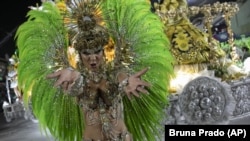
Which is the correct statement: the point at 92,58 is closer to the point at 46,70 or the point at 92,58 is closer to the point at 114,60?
the point at 114,60

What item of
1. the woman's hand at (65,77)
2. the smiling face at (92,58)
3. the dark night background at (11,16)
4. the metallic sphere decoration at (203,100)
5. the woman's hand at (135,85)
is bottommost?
the metallic sphere decoration at (203,100)

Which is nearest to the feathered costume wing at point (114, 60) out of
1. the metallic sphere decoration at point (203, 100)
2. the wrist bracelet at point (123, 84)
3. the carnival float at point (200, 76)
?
the wrist bracelet at point (123, 84)

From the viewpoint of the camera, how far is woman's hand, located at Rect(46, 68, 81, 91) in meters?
1.63

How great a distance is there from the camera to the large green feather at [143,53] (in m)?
1.88

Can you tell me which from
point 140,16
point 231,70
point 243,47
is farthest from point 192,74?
point 243,47

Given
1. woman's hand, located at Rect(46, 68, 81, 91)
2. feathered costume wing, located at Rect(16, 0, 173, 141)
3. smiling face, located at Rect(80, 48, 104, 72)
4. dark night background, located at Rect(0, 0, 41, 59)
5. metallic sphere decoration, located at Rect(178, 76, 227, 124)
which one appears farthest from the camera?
dark night background, located at Rect(0, 0, 41, 59)

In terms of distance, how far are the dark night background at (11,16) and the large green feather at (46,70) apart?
271 centimetres

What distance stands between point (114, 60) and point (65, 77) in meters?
0.29

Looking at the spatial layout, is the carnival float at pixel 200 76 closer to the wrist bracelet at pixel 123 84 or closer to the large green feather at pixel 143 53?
the large green feather at pixel 143 53

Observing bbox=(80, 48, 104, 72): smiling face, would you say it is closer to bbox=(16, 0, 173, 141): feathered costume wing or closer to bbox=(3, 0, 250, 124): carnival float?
bbox=(16, 0, 173, 141): feathered costume wing

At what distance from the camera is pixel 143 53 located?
1.89 meters

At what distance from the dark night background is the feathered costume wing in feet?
8.96

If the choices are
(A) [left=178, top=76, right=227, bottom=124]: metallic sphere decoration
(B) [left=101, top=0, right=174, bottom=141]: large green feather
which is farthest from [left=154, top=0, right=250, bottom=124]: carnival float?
(B) [left=101, top=0, right=174, bottom=141]: large green feather

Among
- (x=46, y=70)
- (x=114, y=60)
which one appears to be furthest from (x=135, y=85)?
(x=46, y=70)
